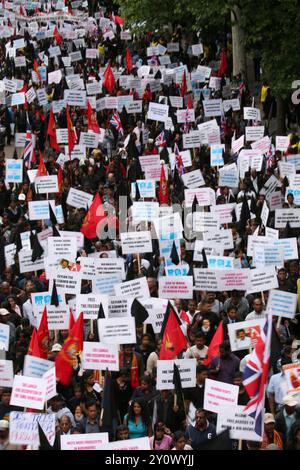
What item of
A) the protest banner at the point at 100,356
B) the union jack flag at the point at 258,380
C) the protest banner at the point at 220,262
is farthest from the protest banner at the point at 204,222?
the union jack flag at the point at 258,380

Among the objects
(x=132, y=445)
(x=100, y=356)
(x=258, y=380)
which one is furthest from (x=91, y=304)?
(x=132, y=445)

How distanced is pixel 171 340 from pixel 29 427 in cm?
292

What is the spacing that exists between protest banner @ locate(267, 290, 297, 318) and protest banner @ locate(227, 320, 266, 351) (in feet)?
3.62

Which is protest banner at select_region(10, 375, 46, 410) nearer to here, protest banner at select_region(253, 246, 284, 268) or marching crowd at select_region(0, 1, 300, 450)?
marching crowd at select_region(0, 1, 300, 450)

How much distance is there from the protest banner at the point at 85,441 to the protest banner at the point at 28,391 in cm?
134

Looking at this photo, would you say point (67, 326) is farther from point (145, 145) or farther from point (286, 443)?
point (145, 145)

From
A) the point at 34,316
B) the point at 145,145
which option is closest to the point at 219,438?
the point at 34,316

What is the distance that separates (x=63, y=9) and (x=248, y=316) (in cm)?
3632

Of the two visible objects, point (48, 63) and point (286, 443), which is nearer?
point (286, 443)

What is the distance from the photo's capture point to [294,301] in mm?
17703

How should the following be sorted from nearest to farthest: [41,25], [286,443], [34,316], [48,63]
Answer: [286,443] < [34,316] < [48,63] < [41,25]

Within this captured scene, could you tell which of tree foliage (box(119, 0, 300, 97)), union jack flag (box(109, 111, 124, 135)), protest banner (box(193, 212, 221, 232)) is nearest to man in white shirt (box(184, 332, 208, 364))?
protest banner (box(193, 212, 221, 232))

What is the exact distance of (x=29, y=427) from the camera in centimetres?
1416

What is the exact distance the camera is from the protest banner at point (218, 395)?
14727 mm
